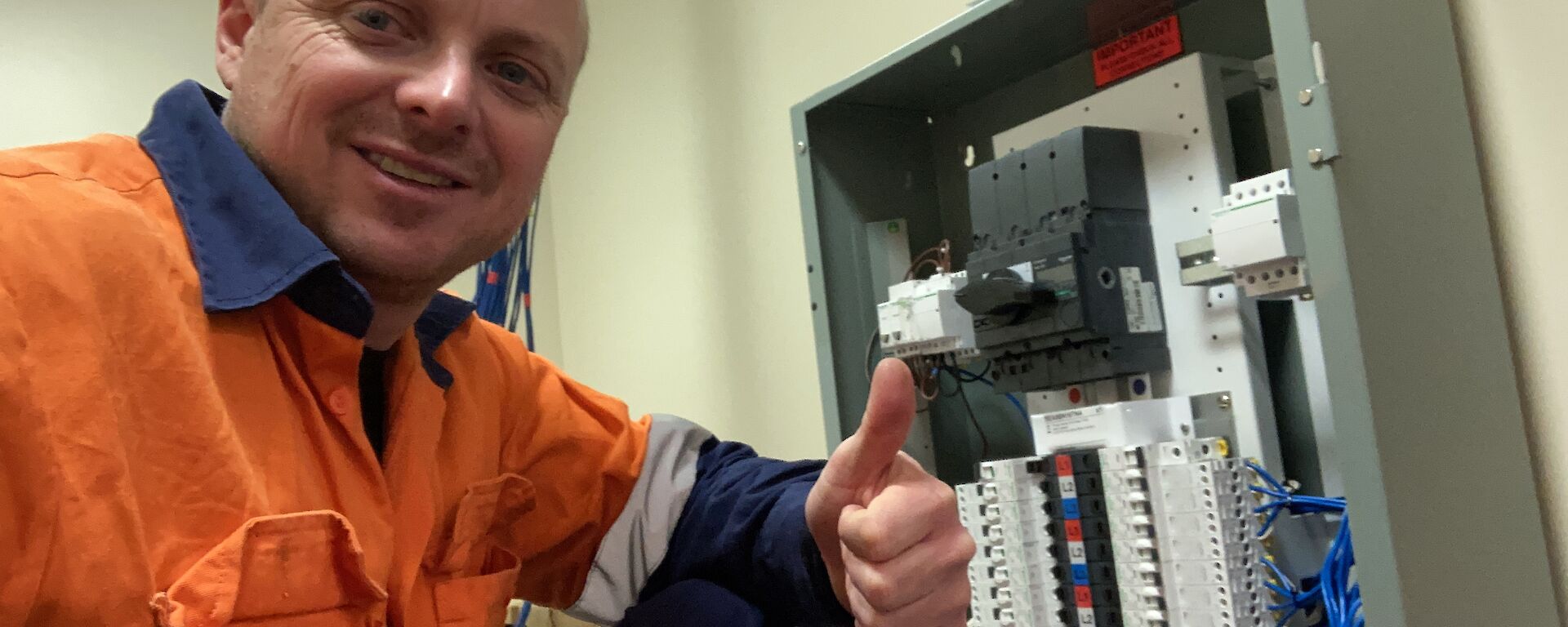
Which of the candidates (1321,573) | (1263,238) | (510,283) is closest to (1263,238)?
(1263,238)

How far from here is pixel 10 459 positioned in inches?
22.3

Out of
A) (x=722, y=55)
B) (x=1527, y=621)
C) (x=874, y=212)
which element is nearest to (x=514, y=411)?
(x=874, y=212)

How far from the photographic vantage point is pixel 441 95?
773 millimetres

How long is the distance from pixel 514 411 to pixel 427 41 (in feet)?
1.21

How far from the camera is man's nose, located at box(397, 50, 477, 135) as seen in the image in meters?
0.77

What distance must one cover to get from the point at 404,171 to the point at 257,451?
226 millimetres

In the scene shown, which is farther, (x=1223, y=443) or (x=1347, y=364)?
(x=1223, y=443)

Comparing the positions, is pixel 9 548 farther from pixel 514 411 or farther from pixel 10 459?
pixel 514 411

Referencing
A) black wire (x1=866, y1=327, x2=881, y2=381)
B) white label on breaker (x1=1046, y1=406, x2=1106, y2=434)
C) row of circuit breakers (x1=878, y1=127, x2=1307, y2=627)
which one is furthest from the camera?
black wire (x1=866, y1=327, x2=881, y2=381)

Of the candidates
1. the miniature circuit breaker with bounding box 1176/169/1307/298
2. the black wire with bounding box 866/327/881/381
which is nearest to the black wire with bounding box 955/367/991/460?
the black wire with bounding box 866/327/881/381

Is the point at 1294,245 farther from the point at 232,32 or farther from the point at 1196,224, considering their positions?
the point at 232,32

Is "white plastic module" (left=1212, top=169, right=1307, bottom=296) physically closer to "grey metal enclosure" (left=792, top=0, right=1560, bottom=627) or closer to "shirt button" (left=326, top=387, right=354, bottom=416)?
"grey metal enclosure" (left=792, top=0, right=1560, bottom=627)

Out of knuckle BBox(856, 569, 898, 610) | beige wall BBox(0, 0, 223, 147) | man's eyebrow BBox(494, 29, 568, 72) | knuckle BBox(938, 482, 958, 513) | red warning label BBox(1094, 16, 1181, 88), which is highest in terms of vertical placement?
beige wall BBox(0, 0, 223, 147)

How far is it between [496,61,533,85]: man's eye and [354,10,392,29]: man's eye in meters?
0.09
